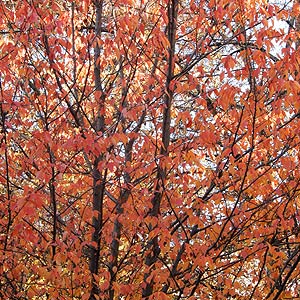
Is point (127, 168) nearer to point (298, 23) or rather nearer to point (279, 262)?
point (279, 262)

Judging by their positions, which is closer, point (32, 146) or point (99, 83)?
point (32, 146)

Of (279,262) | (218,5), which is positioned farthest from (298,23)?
(279,262)

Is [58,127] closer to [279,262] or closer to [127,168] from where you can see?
[127,168]

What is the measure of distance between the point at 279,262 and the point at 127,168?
190 centimetres

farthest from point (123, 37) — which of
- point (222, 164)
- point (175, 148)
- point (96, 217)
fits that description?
point (96, 217)

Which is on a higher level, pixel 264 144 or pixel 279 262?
pixel 264 144

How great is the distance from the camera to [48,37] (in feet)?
15.4

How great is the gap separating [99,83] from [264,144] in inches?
71.9

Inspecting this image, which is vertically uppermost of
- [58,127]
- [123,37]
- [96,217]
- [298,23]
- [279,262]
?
[298,23]

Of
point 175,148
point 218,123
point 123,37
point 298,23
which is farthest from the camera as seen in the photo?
point 298,23

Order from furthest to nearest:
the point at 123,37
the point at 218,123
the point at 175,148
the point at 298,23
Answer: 1. the point at 298,23
2. the point at 218,123
3. the point at 175,148
4. the point at 123,37

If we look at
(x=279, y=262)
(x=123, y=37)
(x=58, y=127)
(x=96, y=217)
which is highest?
(x=123, y=37)

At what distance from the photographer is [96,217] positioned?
16.0 feet

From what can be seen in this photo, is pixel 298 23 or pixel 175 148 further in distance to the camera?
pixel 298 23
